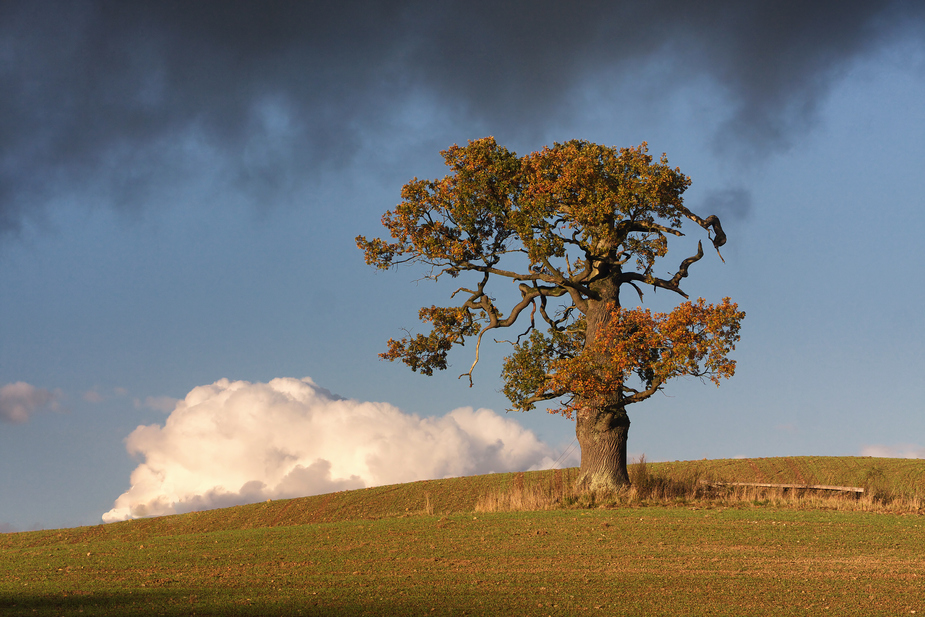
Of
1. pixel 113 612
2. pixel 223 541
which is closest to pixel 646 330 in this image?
pixel 223 541

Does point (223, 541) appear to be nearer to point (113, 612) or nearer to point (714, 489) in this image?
point (113, 612)

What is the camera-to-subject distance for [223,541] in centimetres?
1480

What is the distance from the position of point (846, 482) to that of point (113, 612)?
22778mm

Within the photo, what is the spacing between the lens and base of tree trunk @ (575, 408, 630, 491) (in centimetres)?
2030

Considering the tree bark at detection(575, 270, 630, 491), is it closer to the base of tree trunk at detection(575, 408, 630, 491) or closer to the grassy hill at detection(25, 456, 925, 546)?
the base of tree trunk at detection(575, 408, 630, 491)

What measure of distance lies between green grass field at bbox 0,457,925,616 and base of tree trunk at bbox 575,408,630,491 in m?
1.46

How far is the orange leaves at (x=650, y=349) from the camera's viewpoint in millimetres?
18469

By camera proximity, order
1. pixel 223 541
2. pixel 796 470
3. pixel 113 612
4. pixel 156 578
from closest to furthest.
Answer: pixel 113 612, pixel 156 578, pixel 223 541, pixel 796 470

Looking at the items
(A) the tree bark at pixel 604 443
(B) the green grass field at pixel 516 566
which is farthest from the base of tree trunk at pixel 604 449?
(B) the green grass field at pixel 516 566

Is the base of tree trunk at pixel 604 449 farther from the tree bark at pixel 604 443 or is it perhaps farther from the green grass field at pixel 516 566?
the green grass field at pixel 516 566

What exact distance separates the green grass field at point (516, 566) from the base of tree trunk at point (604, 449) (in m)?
1.46

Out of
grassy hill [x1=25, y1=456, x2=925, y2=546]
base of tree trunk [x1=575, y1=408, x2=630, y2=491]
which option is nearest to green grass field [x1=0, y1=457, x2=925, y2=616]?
base of tree trunk [x1=575, y1=408, x2=630, y2=491]

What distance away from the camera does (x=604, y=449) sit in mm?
20422

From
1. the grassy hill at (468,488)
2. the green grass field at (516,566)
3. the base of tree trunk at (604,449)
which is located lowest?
the green grass field at (516,566)
